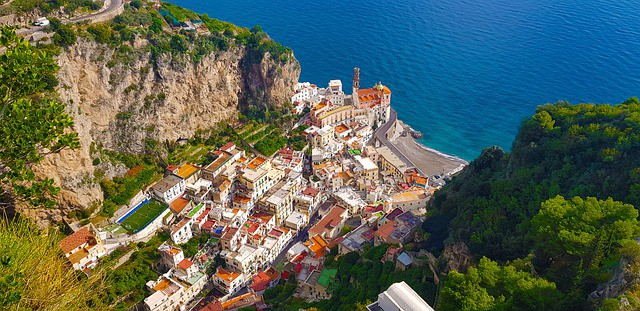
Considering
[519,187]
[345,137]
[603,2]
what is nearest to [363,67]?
[345,137]

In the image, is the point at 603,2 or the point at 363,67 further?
the point at 603,2

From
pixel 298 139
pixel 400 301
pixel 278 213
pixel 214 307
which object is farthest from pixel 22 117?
pixel 298 139

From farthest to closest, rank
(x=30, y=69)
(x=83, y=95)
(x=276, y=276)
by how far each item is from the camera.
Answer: (x=83, y=95)
(x=276, y=276)
(x=30, y=69)

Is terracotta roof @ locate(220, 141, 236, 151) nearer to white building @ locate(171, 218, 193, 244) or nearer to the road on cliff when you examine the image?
white building @ locate(171, 218, 193, 244)

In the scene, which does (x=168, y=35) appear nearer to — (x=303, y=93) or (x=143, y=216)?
(x=303, y=93)

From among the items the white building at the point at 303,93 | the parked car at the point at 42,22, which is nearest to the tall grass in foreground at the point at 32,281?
the parked car at the point at 42,22

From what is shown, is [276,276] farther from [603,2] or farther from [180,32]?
[603,2]

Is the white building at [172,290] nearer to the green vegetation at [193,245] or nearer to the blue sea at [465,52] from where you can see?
the green vegetation at [193,245]
